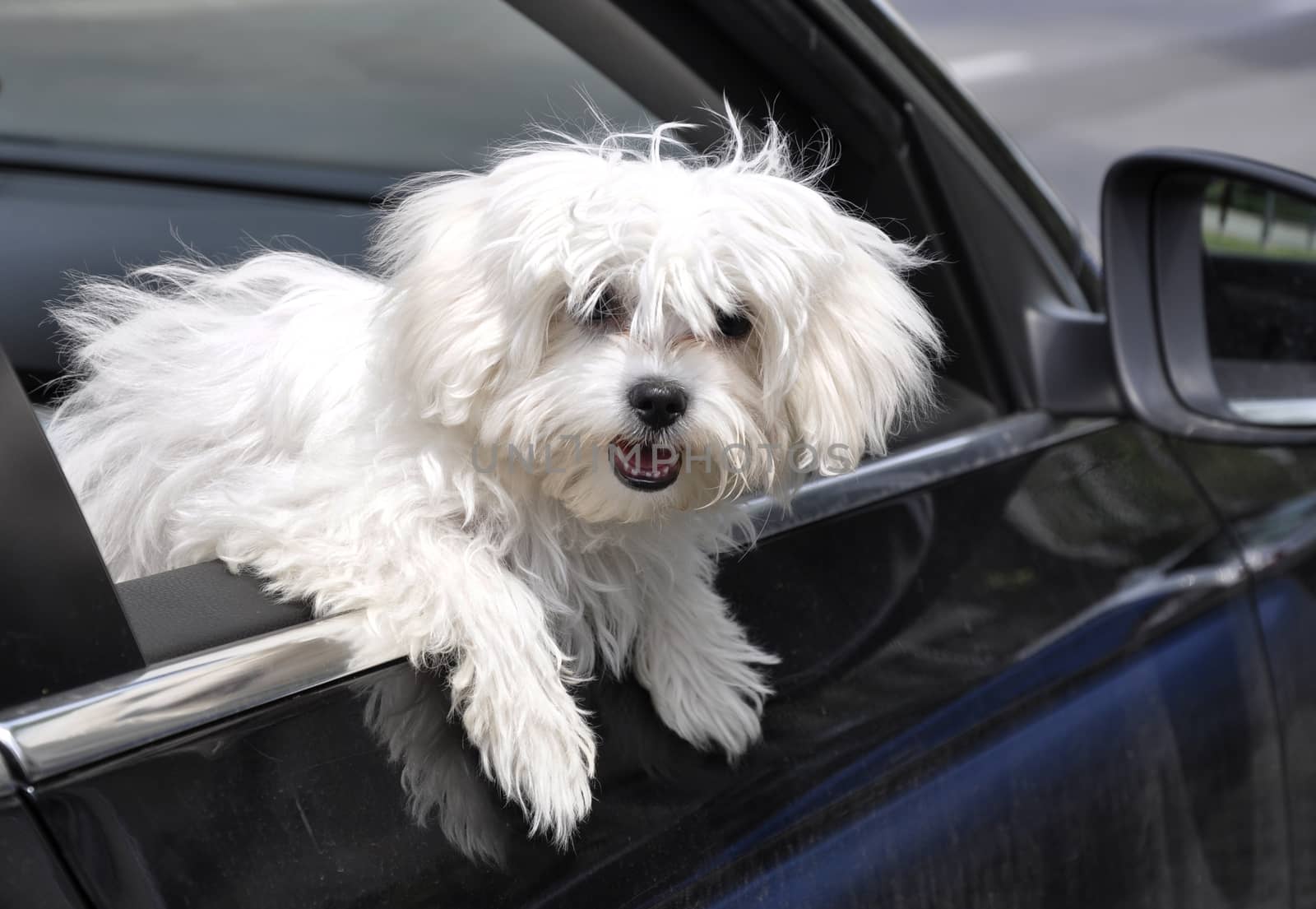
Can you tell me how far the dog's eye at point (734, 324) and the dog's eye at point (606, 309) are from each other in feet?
0.47

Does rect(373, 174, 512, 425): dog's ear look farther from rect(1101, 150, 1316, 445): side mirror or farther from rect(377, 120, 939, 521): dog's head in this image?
rect(1101, 150, 1316, 445): side mirror

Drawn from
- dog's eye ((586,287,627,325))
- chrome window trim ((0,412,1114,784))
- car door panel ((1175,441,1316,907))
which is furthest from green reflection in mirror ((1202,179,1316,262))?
chrome window trim ((0,412,1114,784))

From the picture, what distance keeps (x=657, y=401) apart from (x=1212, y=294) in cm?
192

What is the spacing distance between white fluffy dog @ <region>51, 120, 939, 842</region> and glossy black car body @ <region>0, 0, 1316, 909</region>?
3.8 inches

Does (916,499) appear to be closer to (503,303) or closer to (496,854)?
(503,303)

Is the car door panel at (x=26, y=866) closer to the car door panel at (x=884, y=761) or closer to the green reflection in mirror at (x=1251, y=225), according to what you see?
the car door panel at (x=884, y=761)

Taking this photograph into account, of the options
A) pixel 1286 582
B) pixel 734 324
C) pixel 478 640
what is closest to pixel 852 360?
pixel 734 324

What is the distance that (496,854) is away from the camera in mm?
1520

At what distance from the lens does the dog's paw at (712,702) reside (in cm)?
186

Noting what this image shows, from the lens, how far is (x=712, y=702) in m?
1.88

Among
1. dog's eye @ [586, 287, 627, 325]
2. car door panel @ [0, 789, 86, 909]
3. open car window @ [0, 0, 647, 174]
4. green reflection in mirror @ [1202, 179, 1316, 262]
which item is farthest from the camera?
green reflection in mirror @ [1202, 179, 1316, 262]

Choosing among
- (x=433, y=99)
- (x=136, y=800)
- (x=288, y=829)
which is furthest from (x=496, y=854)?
(x=433, y=99)

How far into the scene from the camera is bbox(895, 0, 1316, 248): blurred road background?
45.1ft

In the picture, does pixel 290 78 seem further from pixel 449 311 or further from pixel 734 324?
pixel 734 324
